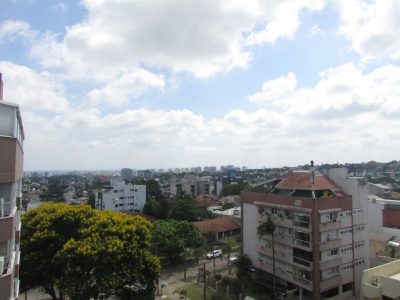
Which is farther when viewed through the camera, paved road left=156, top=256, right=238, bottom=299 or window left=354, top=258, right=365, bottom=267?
paved road left=156, top=256, right=238, bottom=299

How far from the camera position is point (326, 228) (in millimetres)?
30109

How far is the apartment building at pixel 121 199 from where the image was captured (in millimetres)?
77688

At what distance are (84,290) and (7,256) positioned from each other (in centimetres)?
966

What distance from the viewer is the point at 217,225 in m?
57.5

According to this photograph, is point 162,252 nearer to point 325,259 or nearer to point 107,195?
point 325,259

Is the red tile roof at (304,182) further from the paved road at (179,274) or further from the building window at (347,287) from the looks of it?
the paved road at (179,274)

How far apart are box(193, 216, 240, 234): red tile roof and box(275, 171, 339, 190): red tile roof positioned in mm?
22502

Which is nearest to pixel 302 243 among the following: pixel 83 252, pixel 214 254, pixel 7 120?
pixel 214 254

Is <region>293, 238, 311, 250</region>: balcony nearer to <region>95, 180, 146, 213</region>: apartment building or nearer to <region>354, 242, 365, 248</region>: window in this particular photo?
<region>354, 242, 365, 248</region>: window

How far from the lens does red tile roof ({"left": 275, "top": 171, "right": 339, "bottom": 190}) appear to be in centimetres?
3234

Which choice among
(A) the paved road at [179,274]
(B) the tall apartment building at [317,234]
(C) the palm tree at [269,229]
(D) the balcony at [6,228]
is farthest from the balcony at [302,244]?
(D) the balcony at [6,228]

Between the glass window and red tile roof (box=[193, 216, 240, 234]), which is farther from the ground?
the glass window

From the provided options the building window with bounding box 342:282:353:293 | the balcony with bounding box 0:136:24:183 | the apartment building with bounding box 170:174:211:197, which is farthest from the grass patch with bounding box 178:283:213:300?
the apartment building with bounding box 170:174:211:197

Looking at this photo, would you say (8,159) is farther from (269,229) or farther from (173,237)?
(173,237)
